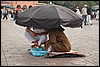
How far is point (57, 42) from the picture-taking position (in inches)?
377

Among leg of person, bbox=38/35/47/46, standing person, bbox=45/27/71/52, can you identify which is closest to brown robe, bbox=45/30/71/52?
standing person, bbox=45/27/71/52

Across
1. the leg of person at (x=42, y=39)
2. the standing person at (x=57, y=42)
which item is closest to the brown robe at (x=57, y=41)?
the standing person at (x=57, y=42)

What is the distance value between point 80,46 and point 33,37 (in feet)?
7.18

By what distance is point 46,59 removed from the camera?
29.2ft

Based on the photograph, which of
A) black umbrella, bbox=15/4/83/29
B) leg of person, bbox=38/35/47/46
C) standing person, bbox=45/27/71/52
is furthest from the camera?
leg of person, bbox=38/35/47/46

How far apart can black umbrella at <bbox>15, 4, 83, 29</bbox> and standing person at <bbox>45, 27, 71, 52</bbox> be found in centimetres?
46

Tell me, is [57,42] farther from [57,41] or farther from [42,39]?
[42,39]

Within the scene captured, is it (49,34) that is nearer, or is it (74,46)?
(49,34)

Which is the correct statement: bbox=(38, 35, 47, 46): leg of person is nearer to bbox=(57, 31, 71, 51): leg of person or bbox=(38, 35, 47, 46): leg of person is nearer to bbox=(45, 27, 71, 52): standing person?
bbox=(45, 27, 71, 52): standing person

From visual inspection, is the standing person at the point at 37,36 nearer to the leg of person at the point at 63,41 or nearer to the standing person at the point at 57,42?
the standing person at the point at 57,42

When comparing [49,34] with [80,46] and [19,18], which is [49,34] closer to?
[19,18]

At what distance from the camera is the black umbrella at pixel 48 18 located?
9.03 meters

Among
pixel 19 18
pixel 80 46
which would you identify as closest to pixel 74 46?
pixel 80 46

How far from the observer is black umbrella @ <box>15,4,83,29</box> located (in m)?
9.03
